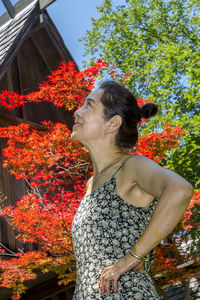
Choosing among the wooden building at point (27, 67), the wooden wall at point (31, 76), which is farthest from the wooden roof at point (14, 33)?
the wooden wall at point (31, 76)

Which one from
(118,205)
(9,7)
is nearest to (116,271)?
(118,205)

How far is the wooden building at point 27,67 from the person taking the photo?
729 centimetres

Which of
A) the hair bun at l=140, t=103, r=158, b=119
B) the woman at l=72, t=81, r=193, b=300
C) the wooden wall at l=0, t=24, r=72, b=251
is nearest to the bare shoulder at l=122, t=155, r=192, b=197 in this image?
the woman at l=72, t=81, r=193, b=300

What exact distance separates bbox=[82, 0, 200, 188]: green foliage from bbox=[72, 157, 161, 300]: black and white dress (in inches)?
391

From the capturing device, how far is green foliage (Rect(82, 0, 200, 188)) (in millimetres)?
12312

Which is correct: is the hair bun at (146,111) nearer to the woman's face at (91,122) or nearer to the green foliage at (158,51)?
the woman's face at (91,122)

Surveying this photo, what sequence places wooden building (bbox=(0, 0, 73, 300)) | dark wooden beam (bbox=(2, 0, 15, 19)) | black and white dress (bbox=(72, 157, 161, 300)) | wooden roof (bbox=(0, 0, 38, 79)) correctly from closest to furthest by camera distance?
black and white dress (bbox=(72, 157, 161, 300)) → wooden roof (bbox=(0, 0, 38, 79)) → wooden building (bbox=(0, 0, 73, 300)) → dark wooden beam (bbox=(2, 0, 15, 19))

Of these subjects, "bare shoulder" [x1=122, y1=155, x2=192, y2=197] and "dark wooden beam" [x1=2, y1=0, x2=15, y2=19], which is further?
"dark wooden beam" [x1=2, y1=0, x2=15, y2=19]

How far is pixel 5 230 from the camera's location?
732 cm

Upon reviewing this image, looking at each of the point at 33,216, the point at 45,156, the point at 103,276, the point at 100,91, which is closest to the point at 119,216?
the point at 103,276

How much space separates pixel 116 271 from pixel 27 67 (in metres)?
8.40

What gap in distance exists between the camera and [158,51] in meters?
14.1

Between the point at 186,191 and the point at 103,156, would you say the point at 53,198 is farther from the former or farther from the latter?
the point at 186,191

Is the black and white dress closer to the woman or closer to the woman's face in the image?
the woman
